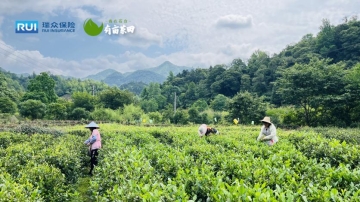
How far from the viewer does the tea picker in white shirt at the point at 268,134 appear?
25.4ft

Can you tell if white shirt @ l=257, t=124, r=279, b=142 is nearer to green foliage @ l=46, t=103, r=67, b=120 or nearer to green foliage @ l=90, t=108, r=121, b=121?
green foliage @ l=90, t=108, r=121, b=121

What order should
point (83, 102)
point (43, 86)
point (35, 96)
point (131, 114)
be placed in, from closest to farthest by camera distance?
point (131, 114), point (83, 102), point (35, 96), point (43, 86)

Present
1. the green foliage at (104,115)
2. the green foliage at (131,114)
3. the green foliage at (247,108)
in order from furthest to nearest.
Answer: the green foliage at (131,114) → the green foliage at (104,115) → the green foliage at (247,108)

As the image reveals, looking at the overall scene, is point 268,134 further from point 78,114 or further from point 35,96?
point 35,96

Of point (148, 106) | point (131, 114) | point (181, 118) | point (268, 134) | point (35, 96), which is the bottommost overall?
point (131, 114)

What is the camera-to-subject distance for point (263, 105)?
1115 inches

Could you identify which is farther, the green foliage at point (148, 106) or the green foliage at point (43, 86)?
the green foliage at point (148, 106)

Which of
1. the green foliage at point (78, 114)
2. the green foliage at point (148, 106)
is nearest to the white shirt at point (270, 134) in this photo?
the green foliage at point (78, 114)

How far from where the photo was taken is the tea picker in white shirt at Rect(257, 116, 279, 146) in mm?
7742

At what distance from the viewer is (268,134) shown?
8.11 metres

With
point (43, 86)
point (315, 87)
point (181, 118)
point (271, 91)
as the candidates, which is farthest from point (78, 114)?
point (271, 91)

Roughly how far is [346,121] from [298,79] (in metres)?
5.26

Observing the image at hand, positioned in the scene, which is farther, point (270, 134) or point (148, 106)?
point (148, 106)

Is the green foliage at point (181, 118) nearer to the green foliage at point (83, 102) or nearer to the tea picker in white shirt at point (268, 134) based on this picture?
the green foliage at point (83, 102)
